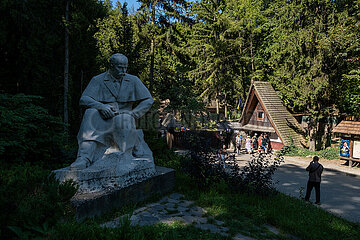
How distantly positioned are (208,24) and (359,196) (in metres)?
19.9

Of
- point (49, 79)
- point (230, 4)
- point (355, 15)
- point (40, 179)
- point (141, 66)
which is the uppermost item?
point (230, 4)

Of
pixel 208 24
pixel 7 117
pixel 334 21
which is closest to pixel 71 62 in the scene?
pixel 7 117

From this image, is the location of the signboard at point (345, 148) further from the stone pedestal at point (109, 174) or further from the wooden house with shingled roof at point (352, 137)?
the stone pedestal at point (109, 174)

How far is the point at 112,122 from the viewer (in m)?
5.05

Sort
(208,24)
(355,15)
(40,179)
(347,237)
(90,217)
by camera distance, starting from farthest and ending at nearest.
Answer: (208,24)
(355,15)
(347,237)
(90,217)
(40,179)

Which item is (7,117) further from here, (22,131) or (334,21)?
(334,21)

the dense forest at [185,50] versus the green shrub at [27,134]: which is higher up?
the dense forest at [185,50]

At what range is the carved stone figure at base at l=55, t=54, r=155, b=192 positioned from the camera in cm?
447

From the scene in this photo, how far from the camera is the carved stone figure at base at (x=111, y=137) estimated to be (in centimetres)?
447

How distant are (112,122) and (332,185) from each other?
30.5ft

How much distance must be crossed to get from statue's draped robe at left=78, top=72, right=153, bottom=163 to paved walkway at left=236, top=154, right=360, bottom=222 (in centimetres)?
481

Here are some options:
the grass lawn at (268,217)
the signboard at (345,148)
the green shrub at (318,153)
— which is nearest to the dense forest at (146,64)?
the grass lawn at (268,217)

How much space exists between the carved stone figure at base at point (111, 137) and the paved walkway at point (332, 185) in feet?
15.4

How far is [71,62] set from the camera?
1605 centimetres
